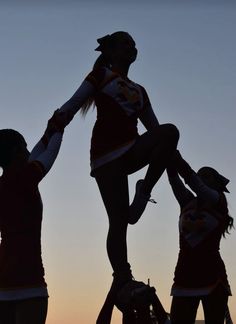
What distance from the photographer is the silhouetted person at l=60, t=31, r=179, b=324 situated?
5.30 metres

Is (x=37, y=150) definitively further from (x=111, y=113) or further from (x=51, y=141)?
(x=111, y=113)

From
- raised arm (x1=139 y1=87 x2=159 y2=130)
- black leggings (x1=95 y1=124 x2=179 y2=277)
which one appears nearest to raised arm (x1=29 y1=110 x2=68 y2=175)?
black leggings (x1=95 y1=124 x2=179 y2=277)

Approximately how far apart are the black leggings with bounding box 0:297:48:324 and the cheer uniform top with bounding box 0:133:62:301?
0.16 feet

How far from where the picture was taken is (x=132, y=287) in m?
4.96

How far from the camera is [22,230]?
4.99 metres

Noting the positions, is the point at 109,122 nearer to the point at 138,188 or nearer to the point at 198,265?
the point at 138,188

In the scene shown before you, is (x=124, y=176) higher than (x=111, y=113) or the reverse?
the reverse

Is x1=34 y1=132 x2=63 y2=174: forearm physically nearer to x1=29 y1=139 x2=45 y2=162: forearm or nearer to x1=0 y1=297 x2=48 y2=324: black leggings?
x1=29 y1=139 x2=45 y2=162: forearm

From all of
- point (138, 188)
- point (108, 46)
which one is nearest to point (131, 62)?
point (108, 46)

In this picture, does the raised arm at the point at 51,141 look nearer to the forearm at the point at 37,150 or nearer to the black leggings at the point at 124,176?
the forearm at the point at 37,150

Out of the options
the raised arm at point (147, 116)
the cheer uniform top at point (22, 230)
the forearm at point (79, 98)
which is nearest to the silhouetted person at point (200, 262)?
the raised arm at point (147, 116)

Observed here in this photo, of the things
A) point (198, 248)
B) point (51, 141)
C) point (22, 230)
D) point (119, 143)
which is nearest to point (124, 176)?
point (119, 143)

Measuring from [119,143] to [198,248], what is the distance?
2.15 m

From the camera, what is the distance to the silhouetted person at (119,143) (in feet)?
17.4
